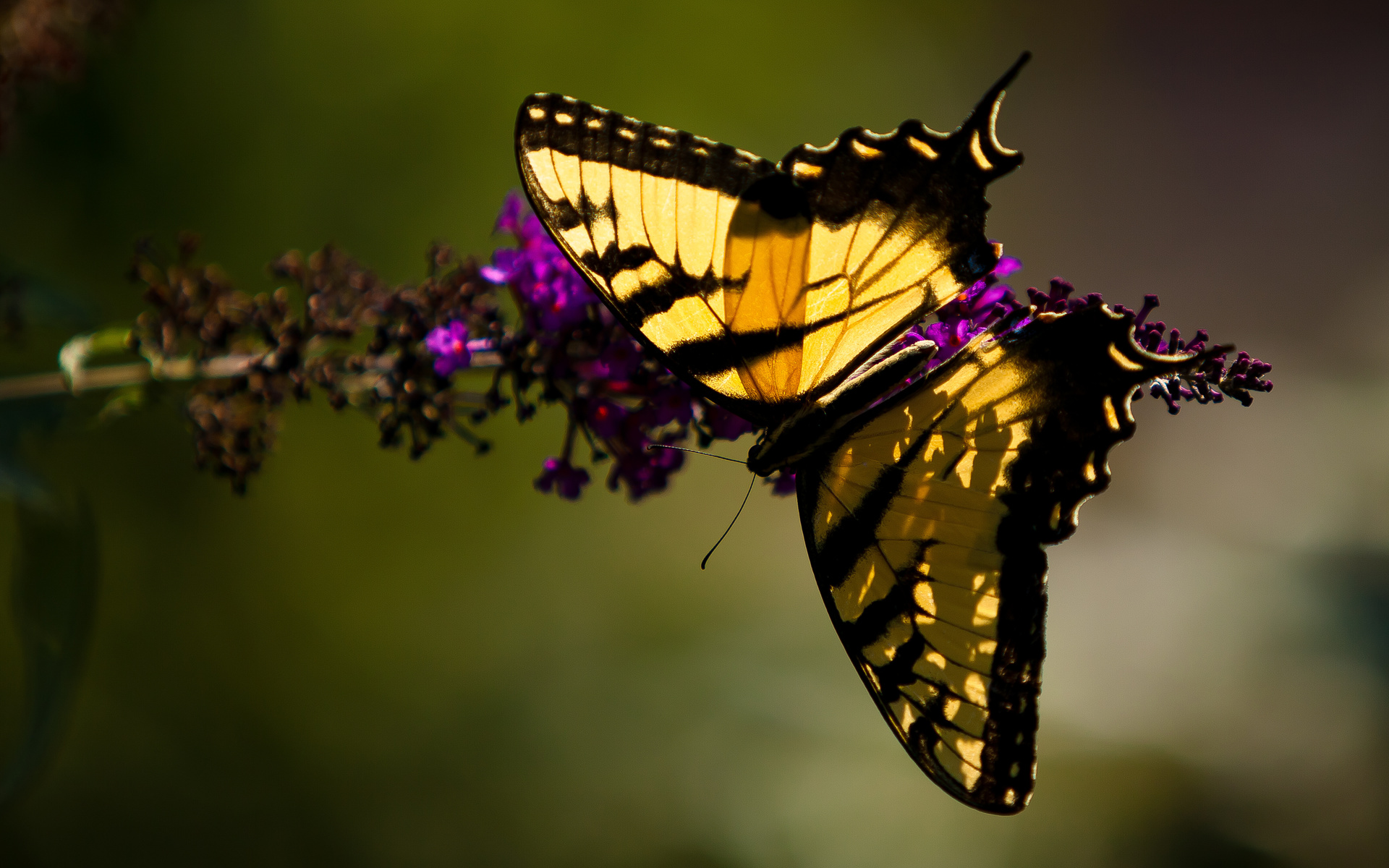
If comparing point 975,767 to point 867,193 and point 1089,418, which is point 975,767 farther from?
point 867,193

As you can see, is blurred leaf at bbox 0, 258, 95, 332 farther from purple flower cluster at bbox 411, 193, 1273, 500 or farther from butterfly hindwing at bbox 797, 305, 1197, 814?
butterfly hindwing at bbox 797, 305, 1197, 814

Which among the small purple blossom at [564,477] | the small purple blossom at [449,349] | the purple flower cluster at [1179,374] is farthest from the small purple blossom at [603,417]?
the purple flower cluster at [1179,374]

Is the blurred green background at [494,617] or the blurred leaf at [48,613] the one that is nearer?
the blurred leaf at [48,613]

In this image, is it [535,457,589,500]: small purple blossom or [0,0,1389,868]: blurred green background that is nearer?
[535,457,589,500]: small purple blossom

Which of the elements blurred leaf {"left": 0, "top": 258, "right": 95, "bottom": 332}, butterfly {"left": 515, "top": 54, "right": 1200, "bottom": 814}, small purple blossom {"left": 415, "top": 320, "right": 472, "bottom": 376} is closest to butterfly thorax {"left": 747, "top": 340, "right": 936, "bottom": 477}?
butterfly {"left": 515, "top": 54, "right": 1200, "bottom": 814}

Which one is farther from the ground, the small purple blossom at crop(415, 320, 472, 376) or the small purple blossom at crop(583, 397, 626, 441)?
the small purple blossom at crop(415, 320, 472, 376)

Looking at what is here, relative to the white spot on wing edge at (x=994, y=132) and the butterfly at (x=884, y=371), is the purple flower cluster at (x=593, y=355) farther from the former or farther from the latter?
the white spot on wing edge at (x=994, y=132)
